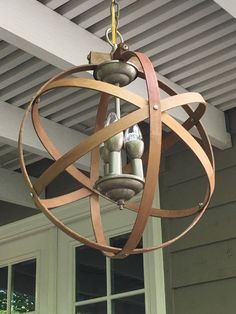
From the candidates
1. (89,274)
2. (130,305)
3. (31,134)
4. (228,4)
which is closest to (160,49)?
(228,4)

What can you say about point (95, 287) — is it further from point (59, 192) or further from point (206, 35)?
point (206, 35)

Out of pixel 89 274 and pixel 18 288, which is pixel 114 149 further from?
pixel 18 288

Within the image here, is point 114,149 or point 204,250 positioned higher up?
point 204,250

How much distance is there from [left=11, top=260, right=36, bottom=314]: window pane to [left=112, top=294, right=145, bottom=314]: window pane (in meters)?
0.79

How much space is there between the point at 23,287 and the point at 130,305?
103cm

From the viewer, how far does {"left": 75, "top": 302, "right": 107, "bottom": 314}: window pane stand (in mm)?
3367

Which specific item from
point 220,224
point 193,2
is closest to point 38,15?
point 193,2

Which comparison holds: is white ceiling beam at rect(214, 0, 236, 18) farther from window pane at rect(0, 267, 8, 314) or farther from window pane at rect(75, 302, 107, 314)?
window pane at rect(0, 267, 8, 314)

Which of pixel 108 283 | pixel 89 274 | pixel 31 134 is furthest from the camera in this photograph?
pixel 89 274

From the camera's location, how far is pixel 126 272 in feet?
10.8

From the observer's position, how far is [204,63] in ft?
8.72

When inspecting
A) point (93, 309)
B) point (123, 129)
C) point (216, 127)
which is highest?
point (216, 127)

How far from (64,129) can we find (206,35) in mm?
1105

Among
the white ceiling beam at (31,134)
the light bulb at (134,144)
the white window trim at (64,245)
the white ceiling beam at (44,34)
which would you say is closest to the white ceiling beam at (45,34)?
the white ceiling beam at (44,34)
